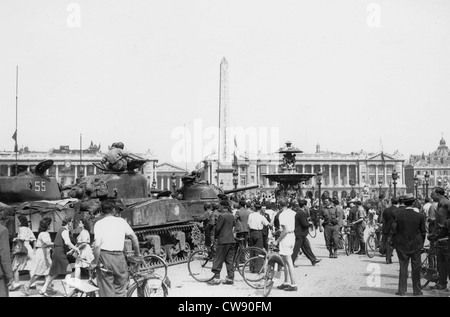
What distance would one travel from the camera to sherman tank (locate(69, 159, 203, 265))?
12.8m

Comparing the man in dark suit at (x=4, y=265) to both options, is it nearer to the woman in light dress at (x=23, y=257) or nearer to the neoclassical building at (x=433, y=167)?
the woman in light dress at (x=23, y=257)

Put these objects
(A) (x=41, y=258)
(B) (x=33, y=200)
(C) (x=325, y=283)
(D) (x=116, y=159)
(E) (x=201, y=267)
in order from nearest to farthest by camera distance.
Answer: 1. (A) (x=41, y=258)
2. (C) (x=325, y=283)
3. (E) (x=201, y=267)
4. (B) (x=33, y=200)
5. (D) (x=116, y=159)

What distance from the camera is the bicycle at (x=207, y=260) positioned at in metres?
11.2

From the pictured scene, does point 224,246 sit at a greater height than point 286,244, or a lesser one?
lesser

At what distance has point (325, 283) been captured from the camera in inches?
427

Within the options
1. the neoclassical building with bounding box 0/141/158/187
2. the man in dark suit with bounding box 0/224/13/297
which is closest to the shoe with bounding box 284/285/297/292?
the man in dark suit with bounding box 0/224/13/297

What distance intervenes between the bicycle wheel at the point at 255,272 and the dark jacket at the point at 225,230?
2.00 ft

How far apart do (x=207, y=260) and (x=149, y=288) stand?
16.5 feet

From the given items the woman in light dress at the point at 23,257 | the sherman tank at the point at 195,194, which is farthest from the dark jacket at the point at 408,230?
the sherman tank at the point at 195,194

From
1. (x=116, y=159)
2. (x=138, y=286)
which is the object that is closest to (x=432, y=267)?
(x=138, y=286)

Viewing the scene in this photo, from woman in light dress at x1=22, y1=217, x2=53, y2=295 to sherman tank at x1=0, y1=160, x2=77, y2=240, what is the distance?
1800 millimetres

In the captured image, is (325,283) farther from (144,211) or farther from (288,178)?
(288,178)

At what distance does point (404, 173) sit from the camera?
419ft
